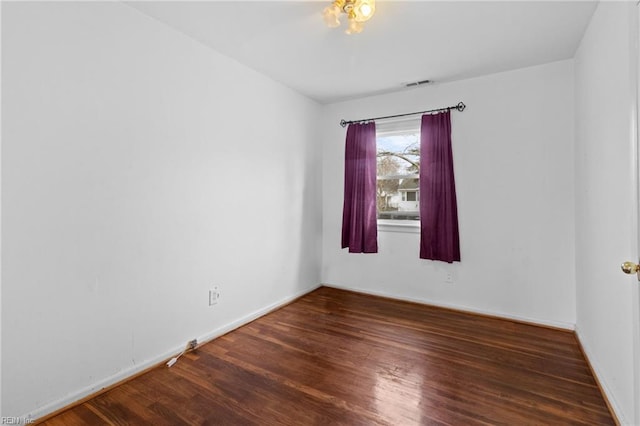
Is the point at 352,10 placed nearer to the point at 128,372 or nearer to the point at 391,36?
the point at 391,36

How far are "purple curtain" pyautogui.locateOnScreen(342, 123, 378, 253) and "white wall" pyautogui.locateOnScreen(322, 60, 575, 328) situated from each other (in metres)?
0.37

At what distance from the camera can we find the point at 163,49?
2.14 metres

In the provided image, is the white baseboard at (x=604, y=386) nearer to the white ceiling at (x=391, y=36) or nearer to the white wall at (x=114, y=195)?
the white ceiling at (x=391, y=36)

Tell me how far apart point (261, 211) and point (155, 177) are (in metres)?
1.13

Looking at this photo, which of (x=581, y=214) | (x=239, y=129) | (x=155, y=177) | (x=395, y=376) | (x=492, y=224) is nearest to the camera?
(x=395, y=376)

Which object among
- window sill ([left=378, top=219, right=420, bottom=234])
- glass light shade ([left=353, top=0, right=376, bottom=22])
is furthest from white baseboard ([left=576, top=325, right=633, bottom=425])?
glass light shade ([left=353, top=0, right=376, bottom=22])

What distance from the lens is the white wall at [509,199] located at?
2.71 meters

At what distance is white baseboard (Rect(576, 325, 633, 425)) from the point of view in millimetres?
1520

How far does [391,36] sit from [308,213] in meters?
2.15

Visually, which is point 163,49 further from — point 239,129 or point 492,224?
point 492,224

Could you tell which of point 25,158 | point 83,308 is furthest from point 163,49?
point 83,308

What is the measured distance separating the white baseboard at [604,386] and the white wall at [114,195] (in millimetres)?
2613

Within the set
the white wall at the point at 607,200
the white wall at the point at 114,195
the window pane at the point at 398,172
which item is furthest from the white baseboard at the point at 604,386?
the white wall at the point at 114,195

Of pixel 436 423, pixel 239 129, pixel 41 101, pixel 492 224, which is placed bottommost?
pixel 436 423
